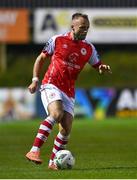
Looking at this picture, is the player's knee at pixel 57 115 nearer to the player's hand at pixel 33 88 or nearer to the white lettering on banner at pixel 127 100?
the player's hand at pixel 33 88

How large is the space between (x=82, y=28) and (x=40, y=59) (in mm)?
852

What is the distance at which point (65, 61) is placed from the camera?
44.4 feet

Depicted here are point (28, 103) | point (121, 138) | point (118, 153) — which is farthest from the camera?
point (28, 103)

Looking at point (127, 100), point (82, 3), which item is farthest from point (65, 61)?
point (82, 3)

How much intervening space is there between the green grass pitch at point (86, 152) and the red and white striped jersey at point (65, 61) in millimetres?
1363

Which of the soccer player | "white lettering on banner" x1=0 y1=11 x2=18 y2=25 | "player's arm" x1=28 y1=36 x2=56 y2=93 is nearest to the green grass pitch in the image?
the soccer player

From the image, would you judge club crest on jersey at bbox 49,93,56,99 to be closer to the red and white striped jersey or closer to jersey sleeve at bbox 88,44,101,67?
the red and white striped jersey

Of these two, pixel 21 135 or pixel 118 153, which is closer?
pixel 118 153

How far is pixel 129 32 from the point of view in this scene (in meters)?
54.6

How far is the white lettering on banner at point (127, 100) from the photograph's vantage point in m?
35.6

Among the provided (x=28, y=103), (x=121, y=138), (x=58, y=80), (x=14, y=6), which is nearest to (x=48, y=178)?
(x=58, y=80)

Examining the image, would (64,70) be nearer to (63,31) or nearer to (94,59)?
(94,59)

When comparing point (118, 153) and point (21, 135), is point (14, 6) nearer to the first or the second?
point (21, 135)

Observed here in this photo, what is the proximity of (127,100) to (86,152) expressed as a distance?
18019mm
